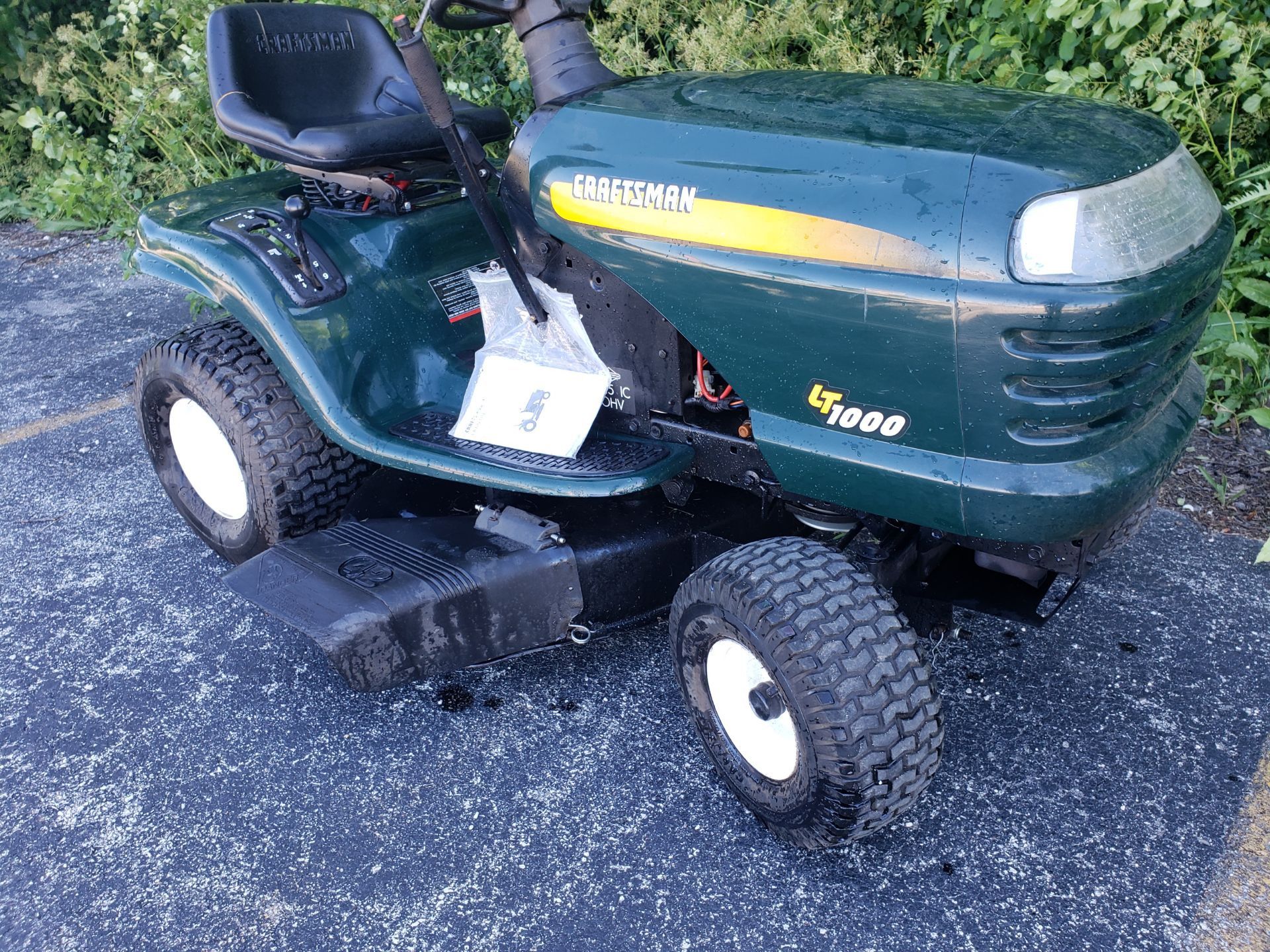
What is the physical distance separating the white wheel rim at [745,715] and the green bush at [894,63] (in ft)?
6.75

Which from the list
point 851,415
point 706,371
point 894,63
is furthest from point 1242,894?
point 894,63

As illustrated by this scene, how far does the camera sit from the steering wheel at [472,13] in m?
2.18

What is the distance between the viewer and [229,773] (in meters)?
2.31

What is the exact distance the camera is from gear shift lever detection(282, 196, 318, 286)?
A: 99.8 inches

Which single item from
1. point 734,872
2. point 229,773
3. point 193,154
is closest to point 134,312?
Result: point 193,154

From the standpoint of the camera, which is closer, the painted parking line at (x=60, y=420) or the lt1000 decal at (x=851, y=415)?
the lt1000 decal at (x=851, y=415)

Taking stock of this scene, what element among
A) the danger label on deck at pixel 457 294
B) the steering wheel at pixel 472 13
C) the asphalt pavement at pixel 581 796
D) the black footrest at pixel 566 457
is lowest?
the asphalt pavement at pixel 581 796

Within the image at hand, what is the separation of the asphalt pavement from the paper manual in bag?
55 centimetres

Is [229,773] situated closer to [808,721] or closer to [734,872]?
[734,872]

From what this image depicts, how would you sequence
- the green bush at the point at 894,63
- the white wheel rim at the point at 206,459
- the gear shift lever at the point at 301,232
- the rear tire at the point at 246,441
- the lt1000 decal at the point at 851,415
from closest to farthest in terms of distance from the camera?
the lt1000 decal at the point at 851,415, the gear shift lever at the point at 301,232, the rear tire at the point at 246,441, the white wheel rim at the point at 206,459, the green bush at the point at 894,63

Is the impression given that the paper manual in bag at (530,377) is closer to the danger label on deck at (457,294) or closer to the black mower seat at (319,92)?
the danger label on deck at (457,294)

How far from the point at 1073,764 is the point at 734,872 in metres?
0.72

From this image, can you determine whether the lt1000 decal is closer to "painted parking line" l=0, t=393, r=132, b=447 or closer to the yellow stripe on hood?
the yellow stripe on hood

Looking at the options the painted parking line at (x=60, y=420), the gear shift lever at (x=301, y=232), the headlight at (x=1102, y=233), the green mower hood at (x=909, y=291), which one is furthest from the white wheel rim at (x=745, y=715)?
the painted parking line at (x=60, y=420)
